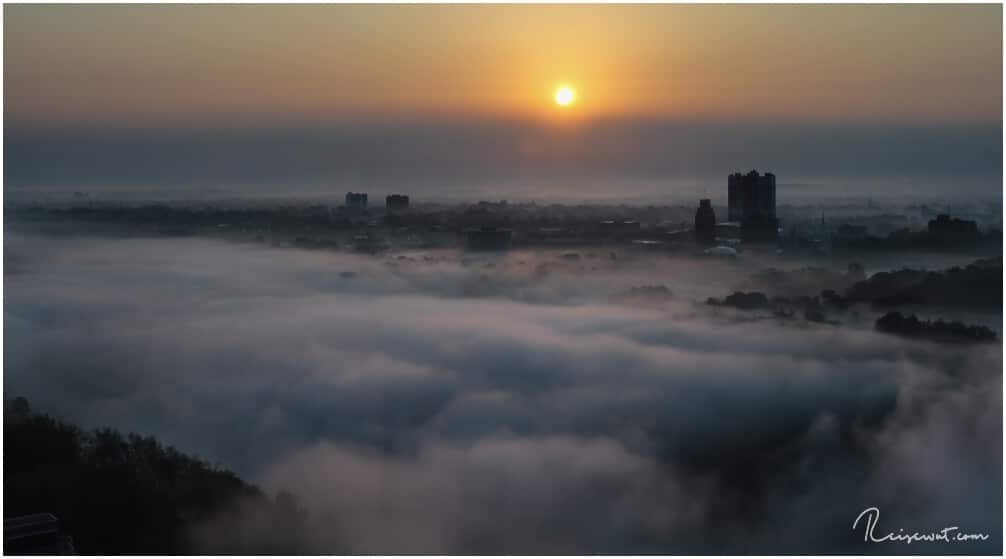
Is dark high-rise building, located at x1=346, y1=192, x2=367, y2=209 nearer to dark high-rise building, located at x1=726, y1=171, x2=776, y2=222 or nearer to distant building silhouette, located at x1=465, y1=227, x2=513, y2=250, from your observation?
distant building silhouette, located at x1=465, y1=227, x2=513, y2=250

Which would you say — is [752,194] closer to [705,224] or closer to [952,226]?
[705,224]

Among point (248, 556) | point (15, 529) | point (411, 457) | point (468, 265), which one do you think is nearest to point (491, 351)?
point (468, 265)

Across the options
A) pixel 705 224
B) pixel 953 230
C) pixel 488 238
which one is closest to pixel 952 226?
pixel 953 230

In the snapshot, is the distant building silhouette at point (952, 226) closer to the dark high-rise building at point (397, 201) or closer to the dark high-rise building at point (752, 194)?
the dark high-rise building at point (752, 194)

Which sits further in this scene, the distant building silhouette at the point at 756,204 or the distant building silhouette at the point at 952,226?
the distant building silhouette at the point at 756,204

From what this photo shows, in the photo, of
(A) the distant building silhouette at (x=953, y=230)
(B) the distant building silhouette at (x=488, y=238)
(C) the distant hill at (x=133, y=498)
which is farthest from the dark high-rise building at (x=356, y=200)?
(A) the distant building silhouette at (x=953, y=230)

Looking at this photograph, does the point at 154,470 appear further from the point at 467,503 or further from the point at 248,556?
the point at 467,503

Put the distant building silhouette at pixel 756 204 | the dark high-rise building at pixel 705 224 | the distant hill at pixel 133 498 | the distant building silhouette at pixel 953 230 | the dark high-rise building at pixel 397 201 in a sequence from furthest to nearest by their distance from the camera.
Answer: the dark high-rise building at pixel 397 201, the dark high-rise building at pixel 705 224, the distant building silhouette at pixel 756 204, the distant building silhouette at pixel 953 230, the distant hill at pixel 133 498
